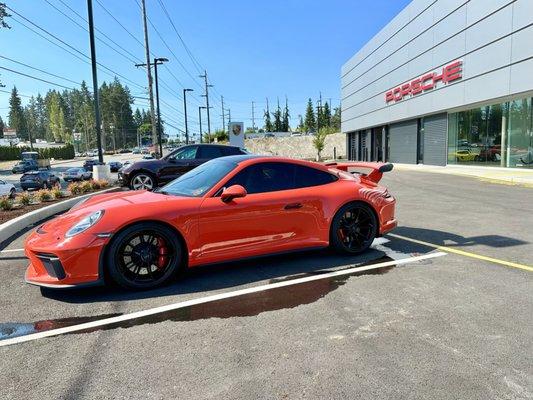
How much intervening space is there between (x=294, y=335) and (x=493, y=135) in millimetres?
24648

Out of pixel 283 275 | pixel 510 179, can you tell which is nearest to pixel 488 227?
pixel 283 275

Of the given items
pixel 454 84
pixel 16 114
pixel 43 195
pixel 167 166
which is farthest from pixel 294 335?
pixel 16 114

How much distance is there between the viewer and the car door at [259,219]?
4789mm

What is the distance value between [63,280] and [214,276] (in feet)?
5.27

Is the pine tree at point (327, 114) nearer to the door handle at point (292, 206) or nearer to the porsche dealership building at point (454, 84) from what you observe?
the porsche dealership building at point (454, 84)

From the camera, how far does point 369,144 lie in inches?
1877

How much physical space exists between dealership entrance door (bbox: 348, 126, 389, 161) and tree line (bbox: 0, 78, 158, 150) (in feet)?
317

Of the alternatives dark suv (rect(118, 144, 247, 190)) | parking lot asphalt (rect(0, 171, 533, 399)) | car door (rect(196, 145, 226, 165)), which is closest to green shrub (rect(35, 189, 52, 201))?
dark suv (rect(118, 144, 247, 190))

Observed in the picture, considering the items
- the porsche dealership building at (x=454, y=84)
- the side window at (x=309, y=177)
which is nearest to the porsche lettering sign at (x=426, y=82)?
the porsche dealership building at (x=454, y=84)

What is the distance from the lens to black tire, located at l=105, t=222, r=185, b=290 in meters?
4.41

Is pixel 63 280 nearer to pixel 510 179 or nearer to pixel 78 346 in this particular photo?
pixel 78 346

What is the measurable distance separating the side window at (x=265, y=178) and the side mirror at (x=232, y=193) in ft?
0.85

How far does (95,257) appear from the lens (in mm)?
4285

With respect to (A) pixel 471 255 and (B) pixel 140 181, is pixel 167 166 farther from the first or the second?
(A) pixel 471 255
